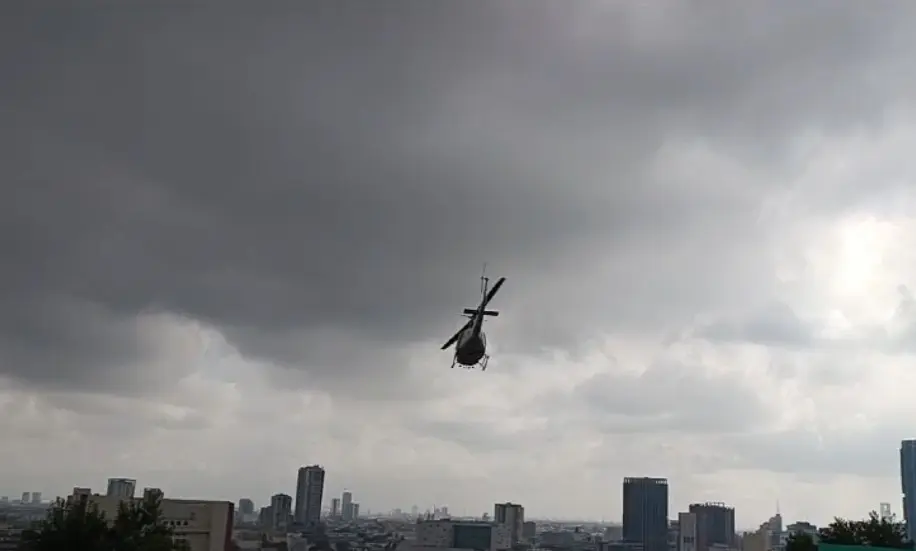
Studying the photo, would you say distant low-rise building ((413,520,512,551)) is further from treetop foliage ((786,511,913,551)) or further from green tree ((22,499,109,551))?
green tree ((22,499,109,551))

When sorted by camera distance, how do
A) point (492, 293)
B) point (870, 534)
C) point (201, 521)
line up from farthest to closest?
point (201, 521)
point (870, 534)
point (492, 293)

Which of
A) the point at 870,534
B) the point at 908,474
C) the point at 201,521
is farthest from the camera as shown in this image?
the point at 908,474

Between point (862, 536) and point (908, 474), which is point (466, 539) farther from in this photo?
point (862, 536)

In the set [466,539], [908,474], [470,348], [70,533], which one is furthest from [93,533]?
[908,474]

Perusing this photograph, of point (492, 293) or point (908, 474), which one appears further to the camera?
point (908, 474)

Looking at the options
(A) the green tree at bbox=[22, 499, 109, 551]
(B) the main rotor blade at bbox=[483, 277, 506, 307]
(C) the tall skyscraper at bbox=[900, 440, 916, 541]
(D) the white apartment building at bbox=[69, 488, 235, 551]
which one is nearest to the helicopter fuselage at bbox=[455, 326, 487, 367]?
(B) the main rotor blade at bbox=[483, 277, 506, 307]

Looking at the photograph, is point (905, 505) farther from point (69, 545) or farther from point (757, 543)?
point (69, 545)
